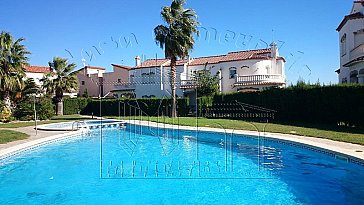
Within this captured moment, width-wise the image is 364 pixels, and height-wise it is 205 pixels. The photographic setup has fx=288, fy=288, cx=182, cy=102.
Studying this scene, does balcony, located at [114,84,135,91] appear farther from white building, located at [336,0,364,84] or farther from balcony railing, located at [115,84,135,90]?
white building, located at [336,0,364,84]

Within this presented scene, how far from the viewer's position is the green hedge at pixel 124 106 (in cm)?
3203

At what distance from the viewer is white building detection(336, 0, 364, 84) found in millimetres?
20438

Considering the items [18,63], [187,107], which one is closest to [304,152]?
[187,107]

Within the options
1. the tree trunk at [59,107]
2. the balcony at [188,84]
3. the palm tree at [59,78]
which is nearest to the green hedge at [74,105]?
the tree trunk at [59,107]

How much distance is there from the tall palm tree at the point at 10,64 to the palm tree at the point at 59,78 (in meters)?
5.83

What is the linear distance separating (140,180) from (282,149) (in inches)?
268

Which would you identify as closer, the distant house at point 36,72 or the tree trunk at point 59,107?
the tree trunk at point 59,107

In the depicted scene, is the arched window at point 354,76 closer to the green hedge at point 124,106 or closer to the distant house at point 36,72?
the green hedge at point 124,106

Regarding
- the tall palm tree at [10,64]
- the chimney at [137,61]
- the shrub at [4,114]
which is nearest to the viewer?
the shrub at [4,114]

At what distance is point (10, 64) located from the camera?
27.4 meters

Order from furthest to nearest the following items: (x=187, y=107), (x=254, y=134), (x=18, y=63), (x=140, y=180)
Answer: (x=187, y=107) < (x=18, y=63) < (x=254, y=134) < (x=140, y=180)

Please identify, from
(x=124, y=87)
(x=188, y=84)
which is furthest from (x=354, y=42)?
(x=124, y=87)

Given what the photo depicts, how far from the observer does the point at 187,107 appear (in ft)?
103

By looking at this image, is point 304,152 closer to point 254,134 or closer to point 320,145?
point 320,145
